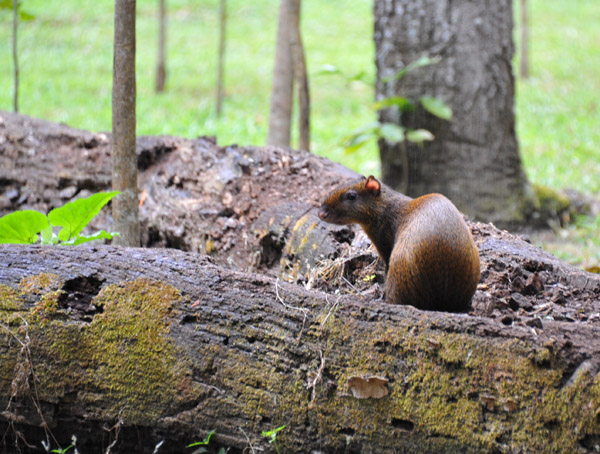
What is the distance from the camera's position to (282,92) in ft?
22.0

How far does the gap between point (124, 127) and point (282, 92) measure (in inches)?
129

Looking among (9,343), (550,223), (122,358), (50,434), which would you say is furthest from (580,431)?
(550,223)

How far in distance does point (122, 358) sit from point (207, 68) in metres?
14.7

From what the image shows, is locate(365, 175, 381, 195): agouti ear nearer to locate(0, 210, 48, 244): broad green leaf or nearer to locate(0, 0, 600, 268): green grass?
locate(0, 210, 48, 244): broad green leaf

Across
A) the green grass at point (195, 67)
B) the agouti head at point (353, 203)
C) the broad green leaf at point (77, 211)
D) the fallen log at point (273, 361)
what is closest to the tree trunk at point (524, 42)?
the green grass at point (195, 67)

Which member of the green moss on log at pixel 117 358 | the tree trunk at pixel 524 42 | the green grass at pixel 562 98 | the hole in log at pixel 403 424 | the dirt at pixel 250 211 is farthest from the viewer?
the tree trunk at pixel 524 42

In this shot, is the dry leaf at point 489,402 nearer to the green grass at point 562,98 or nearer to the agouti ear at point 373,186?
the agouti ear at point 373,186

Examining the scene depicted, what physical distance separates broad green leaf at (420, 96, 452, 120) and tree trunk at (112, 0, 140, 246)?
128 inches

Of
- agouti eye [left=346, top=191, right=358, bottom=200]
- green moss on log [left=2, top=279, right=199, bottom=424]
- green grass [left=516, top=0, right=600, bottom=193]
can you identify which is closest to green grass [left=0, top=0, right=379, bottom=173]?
green grass [left=516, top=0, right=600, bottom=193]

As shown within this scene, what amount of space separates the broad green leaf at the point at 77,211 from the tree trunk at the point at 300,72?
269 centimetres

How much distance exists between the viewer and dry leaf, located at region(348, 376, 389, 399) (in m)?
2.34

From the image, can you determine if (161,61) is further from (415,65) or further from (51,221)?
(51,221)

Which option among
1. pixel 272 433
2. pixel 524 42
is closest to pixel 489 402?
pixel 272 433

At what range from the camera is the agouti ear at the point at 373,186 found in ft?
10.8
